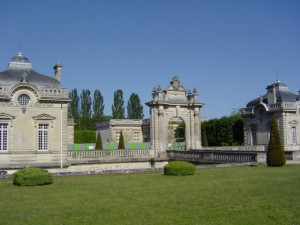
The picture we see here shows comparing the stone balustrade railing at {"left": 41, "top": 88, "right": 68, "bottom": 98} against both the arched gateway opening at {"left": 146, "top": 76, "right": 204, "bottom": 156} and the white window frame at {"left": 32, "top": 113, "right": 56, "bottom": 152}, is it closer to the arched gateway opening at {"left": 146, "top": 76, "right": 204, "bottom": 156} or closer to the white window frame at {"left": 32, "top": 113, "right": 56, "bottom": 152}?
the white window frame at {"left": 32, "top": 113, "right": 56, "bottom": 152}

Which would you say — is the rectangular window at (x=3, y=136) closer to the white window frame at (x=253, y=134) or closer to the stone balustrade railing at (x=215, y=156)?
the stone balustrade railing at (x=215, y=156)

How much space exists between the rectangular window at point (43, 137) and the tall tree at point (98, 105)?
3482 cm

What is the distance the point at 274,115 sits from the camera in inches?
Result: 1378

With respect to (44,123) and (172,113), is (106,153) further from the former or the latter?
(172,113)

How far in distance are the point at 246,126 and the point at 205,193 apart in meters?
29.2

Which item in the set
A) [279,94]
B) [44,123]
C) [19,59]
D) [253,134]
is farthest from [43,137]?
[279,94]

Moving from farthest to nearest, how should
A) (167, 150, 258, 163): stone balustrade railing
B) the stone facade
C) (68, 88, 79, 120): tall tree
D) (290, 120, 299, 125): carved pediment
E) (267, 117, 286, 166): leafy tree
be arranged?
(68, 88, 79, 120): tall tree, the stone facade, (290, 120, 299, 125): carved pediment, (167, 150, 258, 163): stone balustrade railing, (267, 117, 286, 166): leafy tree

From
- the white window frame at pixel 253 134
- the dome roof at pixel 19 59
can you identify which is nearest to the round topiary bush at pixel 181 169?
the dome roof at pixel 19 59

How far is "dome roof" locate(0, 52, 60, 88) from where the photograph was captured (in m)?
25.4

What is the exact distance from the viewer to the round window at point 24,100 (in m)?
25.1

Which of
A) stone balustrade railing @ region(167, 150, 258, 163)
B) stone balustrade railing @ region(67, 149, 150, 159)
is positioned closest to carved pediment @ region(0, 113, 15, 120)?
stone balustrade railing @ region(67, 149, 150, 159)

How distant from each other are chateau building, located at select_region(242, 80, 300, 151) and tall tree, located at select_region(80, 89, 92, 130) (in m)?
29.8

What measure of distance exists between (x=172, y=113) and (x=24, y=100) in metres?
12.7

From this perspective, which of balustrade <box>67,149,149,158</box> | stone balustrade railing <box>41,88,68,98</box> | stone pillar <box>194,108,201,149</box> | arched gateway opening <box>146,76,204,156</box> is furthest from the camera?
stone pillar <box>194,108,201,149</box>
